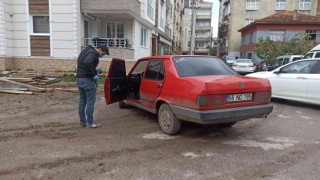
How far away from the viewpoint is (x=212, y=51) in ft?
216

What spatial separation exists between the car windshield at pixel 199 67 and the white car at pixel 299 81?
144 inches

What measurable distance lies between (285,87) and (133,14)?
1106 centimetres

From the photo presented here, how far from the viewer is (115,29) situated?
19125mm

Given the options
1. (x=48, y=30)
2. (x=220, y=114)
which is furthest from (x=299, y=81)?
(x=48, y=30)

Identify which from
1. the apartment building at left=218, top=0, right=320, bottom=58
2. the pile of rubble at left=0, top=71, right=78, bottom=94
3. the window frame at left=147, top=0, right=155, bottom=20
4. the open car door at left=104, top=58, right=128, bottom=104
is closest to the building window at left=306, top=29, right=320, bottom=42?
the apartment building at left=218, top=0, right=320, bottom=58

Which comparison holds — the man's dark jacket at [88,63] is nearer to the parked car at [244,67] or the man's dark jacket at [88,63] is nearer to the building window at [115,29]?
the building window at [115,29]

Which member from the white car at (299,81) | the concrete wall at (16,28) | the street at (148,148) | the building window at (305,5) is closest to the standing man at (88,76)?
the street at (148,148)

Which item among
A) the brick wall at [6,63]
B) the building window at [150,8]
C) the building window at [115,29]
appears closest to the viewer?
the brick wall at [6,63]

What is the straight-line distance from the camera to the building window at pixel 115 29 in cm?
1912

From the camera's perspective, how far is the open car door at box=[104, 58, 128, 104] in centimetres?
635

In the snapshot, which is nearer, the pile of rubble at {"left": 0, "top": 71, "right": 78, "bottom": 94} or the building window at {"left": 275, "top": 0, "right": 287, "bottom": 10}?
the pile of rubble at {"left": 0, "top": 71, "right": 78, "bottom": 94}

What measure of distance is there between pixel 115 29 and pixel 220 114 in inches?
624

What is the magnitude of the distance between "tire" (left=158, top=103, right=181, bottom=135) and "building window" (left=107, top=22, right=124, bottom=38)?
14731 mm

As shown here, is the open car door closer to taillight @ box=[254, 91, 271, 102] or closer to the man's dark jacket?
the man's dark jacket
